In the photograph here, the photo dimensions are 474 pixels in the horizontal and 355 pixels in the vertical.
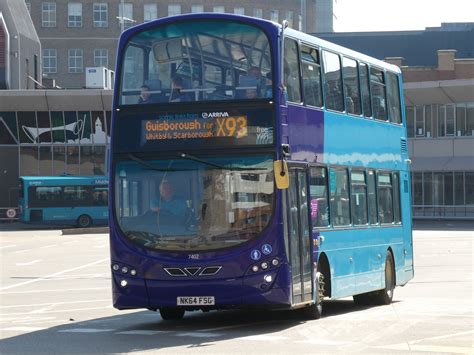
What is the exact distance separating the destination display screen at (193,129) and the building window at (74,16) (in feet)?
328

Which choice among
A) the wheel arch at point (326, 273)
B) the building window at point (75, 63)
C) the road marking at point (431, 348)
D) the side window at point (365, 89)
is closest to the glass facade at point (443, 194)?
the building window at point (75, 63)

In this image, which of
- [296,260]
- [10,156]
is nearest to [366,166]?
[296,260]

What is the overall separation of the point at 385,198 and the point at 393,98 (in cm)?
206

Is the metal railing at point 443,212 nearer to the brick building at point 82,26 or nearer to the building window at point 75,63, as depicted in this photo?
the brick building at point 82,26

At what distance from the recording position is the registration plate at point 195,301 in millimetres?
14938

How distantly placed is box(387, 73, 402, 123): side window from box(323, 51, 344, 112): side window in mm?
3283

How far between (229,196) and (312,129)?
2.09m

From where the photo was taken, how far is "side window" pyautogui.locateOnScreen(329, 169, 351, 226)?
17625 mm

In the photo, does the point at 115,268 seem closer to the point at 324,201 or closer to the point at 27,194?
the point at 324,201

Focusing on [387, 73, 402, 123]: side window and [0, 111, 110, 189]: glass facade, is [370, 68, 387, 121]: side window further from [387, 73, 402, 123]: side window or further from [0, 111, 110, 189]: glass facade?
[0, 111, 110, 189]: glass facade

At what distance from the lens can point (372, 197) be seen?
1989cm

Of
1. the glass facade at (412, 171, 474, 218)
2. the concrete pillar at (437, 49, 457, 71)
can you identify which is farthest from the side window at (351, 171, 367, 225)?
the concrete pillar at (437, 49, 457, 71)

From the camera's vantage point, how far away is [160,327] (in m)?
16.2

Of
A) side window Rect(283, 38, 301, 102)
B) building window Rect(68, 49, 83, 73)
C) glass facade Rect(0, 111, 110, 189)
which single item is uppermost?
building window Rect(68, 49, 83, 73)
